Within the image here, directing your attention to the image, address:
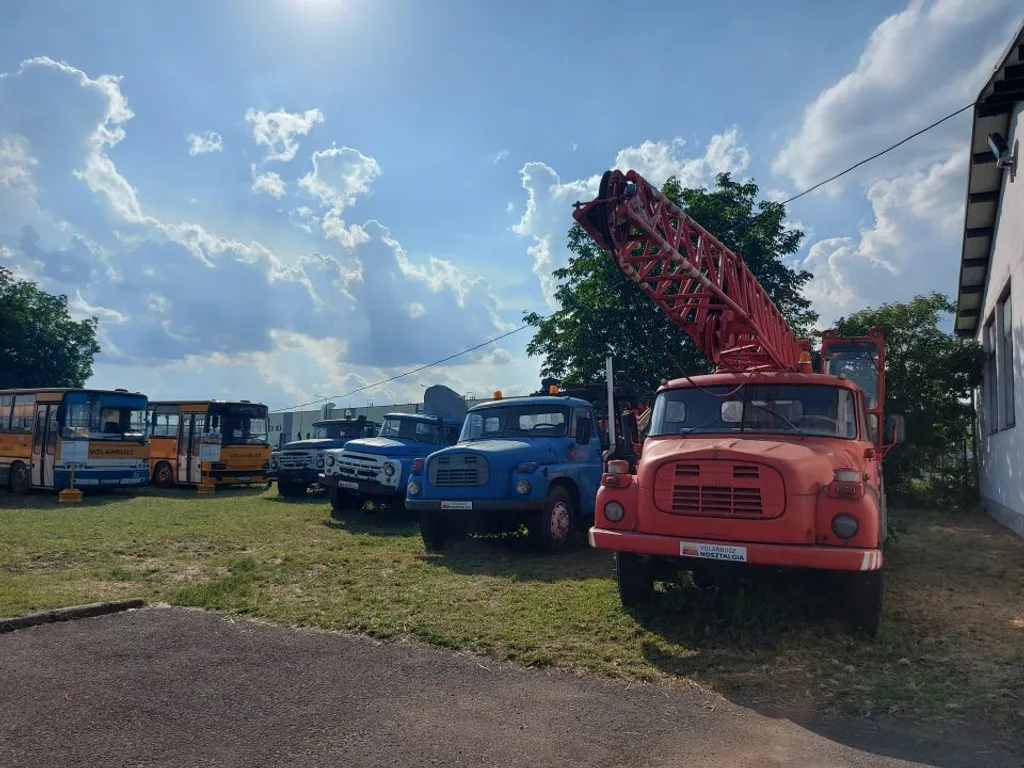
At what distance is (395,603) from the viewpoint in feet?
24.1

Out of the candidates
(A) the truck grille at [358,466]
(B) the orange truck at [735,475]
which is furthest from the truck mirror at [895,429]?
(A) the truck grille at [358,466]

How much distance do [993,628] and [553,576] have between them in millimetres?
4335

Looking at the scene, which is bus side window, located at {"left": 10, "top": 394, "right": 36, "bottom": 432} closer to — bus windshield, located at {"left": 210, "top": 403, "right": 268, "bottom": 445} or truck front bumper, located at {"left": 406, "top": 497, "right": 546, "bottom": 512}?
bus windshield, located at {"left": 210, "top": 403, "right": 268, "bottom": 445}

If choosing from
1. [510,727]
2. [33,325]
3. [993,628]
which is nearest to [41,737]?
[510,727]

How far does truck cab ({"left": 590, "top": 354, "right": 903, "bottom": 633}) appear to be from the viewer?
5.77 meters

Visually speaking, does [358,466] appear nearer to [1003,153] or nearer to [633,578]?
[633,578]

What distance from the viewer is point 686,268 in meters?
9.30

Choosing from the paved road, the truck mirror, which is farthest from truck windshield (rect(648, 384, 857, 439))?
the paved road

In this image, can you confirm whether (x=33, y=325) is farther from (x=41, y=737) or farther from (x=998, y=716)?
(x=998, y=716)

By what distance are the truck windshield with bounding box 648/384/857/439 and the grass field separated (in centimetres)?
144

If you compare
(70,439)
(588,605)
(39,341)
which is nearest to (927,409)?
(588,605)

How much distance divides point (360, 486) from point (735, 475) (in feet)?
31.4

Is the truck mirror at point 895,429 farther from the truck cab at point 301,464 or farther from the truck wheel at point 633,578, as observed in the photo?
the truck cab at point 301,464

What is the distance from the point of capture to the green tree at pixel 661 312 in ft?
→ 69.2
